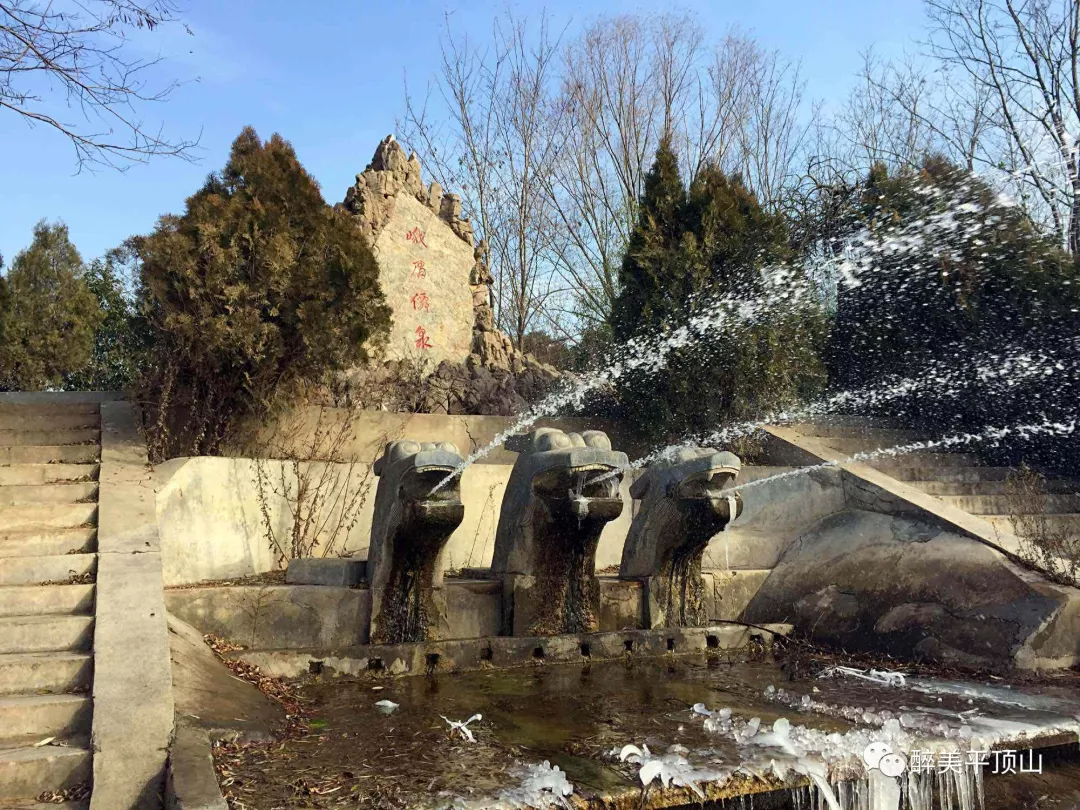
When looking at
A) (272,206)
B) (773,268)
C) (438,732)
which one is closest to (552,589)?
(438,732)

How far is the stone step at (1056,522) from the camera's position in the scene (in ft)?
24.7

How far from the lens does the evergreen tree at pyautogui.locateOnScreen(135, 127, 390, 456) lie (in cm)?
702

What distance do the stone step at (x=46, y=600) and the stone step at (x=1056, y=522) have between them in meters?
7.09

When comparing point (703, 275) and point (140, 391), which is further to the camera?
point (703, 275)

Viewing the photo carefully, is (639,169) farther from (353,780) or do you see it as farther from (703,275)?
(353,780)

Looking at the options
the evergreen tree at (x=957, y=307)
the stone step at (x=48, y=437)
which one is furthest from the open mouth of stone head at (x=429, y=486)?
the evergreen tree at (x=957, y=307)

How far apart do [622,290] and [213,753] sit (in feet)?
25.5

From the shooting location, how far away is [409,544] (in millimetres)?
5094

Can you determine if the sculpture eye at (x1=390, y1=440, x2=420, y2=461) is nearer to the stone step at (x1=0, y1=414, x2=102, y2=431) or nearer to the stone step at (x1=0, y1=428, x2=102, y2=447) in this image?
the stone step at (x1=0, y1=428, x2=102, y2=447)

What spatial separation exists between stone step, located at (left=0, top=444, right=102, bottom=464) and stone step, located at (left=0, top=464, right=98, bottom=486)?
222 mm

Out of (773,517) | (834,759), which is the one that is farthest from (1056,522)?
(834,759)

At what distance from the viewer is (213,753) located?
326cm

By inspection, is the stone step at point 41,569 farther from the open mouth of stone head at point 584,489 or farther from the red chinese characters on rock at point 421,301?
the red chinese characters on rock at point 421,301

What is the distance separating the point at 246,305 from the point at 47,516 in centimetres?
231
